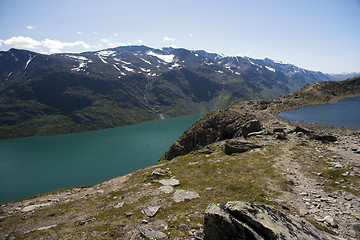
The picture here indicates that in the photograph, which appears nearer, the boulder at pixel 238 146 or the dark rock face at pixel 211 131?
the boulder at pixel 238 146

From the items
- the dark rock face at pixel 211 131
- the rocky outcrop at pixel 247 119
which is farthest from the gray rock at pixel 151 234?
the dark rock face at pixel 211 131

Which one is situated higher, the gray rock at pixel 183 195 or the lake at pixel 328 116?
the lake at pixel 328 116

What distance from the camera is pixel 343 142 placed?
29.0m

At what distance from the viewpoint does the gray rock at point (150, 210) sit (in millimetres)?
15447

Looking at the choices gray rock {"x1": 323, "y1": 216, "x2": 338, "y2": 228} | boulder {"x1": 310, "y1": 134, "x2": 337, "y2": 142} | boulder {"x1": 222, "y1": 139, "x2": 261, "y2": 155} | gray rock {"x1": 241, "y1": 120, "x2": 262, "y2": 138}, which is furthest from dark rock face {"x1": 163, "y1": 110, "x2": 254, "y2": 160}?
gray rock {"x1": 323, "y1": 216, "x2": 338, "y2": 228}

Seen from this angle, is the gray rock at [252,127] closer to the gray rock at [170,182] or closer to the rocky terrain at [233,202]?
the rocky terrain at [233,202]

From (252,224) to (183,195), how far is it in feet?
34.5

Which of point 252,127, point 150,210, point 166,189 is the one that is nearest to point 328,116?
point 252,127

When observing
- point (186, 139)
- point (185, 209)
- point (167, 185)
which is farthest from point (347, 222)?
point (186, 139)

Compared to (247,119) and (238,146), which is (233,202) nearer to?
(238,146)

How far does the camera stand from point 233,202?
10.6 metres

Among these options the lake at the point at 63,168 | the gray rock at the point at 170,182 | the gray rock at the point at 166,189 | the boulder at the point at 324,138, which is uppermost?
the boulder at the point at 324,138

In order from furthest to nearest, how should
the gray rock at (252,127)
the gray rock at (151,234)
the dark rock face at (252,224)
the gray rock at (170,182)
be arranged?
the gray rock at (252,127), the gray rock at (170,182), the gray rock at (151,234), the dark rock face at (252,224)

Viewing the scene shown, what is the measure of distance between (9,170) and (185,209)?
603 ft
